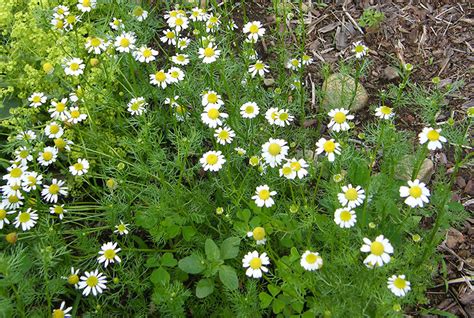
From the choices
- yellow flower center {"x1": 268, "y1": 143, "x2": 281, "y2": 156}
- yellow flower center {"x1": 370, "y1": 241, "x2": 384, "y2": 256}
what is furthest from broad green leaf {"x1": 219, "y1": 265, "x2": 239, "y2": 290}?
yellow flower center {"x1": 370, "y1": 241, "x2": 384, "y2": 256}

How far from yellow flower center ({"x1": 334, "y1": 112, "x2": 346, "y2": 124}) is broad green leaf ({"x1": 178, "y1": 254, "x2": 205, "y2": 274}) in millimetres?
959

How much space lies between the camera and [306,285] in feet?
7.97

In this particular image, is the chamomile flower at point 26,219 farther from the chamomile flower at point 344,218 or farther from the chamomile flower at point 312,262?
the chamomile flower at point 344,218

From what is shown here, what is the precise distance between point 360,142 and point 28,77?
2178mm

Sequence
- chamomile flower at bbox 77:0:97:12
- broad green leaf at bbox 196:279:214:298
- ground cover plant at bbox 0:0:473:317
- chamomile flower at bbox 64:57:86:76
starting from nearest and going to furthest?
ground cover plant at bbox 0:0:473:317 → broad green leaf at bbox 196:279:214:298 → chamomile flower at bbox 64:57:86:76 → chamomile flower at bbox 77:0:97:12

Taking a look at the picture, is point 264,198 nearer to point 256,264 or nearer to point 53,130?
point 256,264

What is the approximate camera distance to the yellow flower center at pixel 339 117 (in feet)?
8.64

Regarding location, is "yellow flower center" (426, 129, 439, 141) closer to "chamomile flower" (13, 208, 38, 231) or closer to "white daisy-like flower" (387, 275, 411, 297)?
"white daisy-like flower" (387, 275, 411, 297)

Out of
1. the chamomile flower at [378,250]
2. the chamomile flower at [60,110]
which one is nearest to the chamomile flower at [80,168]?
the chamomile flower at [60,110]

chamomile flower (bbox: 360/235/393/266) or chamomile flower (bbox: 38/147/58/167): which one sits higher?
chamomile flower (bbox: 360/235/393/266)

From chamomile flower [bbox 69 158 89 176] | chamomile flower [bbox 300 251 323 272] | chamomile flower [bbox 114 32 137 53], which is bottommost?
chamomile flower [bbox 69 158 89 176]

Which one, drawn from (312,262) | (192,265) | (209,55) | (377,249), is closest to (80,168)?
(192,265)

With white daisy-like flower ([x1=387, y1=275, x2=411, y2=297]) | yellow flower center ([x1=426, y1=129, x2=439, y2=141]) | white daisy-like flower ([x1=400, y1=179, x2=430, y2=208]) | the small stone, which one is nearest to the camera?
white daisy-like flower ([x1=387, y1=275, x2=411, y2=297])

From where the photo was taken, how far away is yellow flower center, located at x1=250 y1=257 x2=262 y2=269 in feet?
7.87
